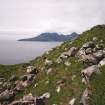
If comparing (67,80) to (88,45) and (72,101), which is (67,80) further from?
(88,45)

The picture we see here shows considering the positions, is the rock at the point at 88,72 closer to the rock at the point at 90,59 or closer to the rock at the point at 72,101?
the rock at the point at 90,59

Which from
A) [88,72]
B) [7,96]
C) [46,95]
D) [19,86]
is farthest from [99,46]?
[7,96]

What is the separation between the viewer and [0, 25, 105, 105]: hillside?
3925 centimetres

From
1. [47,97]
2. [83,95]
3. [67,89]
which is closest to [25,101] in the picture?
[47,97]

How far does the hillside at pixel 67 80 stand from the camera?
3925cm

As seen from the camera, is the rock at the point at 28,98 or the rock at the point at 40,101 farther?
the rock at the point at 28,98

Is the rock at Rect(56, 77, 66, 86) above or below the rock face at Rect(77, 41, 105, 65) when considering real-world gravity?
below

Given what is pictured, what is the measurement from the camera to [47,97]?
41.8m

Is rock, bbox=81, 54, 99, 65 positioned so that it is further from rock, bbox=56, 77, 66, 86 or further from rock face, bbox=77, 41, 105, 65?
rock, bbox=56, 77, 66, 86

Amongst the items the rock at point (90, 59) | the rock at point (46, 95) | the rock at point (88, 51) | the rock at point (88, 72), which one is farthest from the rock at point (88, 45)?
the rock at point (46, 95)

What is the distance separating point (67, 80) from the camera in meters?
43.8

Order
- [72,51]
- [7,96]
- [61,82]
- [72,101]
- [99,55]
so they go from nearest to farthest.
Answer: [72,101] → [61,82] → [99,55] → [7,96] → [72,51]

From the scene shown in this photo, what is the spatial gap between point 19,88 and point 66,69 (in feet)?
26.5

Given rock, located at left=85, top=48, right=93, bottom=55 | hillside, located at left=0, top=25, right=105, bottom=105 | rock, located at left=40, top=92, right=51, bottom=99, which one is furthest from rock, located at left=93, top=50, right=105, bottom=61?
Result: rock, located at left=40, top=92, right=51, bottom=99
